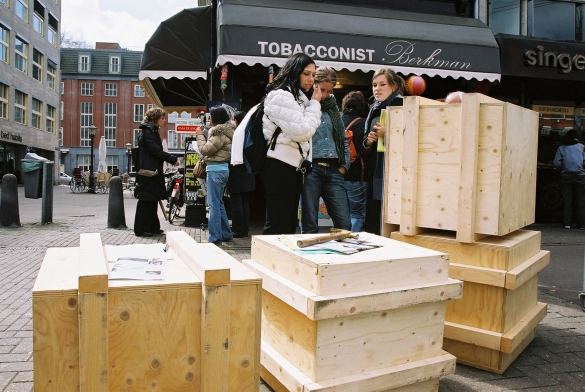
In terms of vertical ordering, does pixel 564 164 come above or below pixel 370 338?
above

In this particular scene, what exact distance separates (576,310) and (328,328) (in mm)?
3085

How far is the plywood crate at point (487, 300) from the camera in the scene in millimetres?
2852

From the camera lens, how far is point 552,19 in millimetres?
11539

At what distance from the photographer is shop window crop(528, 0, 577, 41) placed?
11.4 m

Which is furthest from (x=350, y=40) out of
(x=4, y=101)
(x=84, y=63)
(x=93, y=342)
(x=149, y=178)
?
(x=84, y=63)

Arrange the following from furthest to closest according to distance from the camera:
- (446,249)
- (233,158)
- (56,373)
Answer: (233,158)
(446,249)
(56,373)

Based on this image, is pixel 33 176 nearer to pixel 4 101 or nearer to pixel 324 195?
pixel 324 195

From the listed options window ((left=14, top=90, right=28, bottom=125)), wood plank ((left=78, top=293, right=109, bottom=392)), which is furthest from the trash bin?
window ((left=14, top=90, right=28, bottom=125))

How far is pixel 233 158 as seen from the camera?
13.0 ft

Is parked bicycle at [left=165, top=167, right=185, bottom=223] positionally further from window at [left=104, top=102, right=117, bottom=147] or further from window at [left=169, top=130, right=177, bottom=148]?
window at [left=104, top=102, right=117, bottom=147]

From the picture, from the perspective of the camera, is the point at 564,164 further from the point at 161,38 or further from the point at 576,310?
the point at 161,38

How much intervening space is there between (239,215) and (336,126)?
3.62 meters

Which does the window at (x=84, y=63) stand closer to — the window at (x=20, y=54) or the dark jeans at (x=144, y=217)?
the window at (x=20, y=54)

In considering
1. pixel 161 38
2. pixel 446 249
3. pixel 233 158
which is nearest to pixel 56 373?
pixel 446 249
